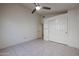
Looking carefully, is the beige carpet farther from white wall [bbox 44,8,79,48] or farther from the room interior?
white wall [bbox 44,8,79,48]

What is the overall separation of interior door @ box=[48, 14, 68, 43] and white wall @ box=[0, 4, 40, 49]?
1.72 m

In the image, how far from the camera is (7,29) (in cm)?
436

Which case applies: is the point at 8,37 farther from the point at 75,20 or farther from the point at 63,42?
the point at 75,20

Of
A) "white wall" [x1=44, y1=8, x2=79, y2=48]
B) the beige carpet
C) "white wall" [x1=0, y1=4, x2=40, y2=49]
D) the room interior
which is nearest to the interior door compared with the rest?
the room interior

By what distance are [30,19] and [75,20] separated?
3.61m

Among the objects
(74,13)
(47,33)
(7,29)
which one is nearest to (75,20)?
(74,13)

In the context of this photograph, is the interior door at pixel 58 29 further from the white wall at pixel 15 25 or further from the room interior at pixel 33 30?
the white wall at pixel 15 25

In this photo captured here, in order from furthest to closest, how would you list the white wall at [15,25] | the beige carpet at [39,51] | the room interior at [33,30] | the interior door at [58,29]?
the interior door at [58,29], the white wall at [15,25], the room interior at [33,30], the beige carpet at [39,51]

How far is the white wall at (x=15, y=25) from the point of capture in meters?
4.16

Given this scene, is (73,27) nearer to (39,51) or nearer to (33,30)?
(39,51)

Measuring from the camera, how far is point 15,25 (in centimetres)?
486

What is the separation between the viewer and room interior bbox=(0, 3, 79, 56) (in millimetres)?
3682

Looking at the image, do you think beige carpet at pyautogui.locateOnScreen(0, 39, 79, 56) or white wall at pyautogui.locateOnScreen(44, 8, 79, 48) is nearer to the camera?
beige carpet at pyautogui.locateOnScreen(0, 39, 79, 56)

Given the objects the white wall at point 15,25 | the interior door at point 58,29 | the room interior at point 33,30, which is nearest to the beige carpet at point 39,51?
the room interior at point 33,30
